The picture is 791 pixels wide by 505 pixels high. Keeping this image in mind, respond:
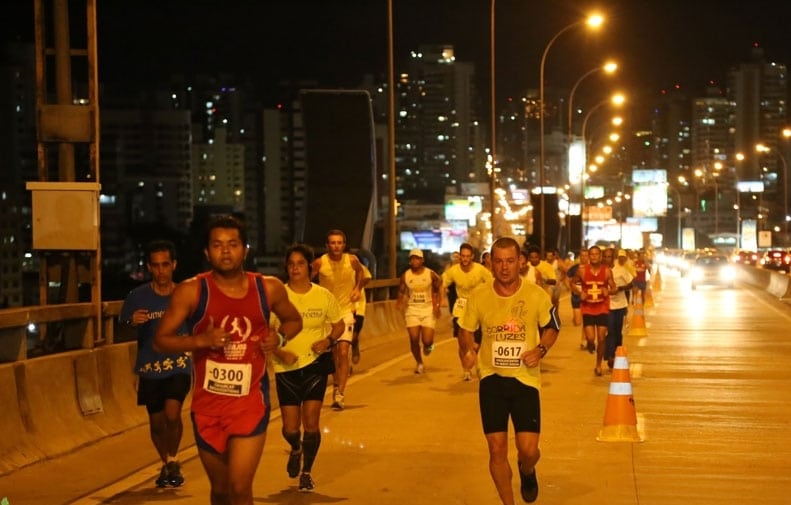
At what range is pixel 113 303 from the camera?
43.3 ft

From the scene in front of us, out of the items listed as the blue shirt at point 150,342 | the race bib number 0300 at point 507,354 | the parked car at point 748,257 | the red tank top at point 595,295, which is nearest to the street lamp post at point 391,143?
the red tank top at point 595,295

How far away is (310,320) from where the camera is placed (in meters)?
10.5

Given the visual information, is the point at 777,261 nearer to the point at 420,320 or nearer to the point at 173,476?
the point at 420,320

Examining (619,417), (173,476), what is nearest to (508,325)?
(173,476)

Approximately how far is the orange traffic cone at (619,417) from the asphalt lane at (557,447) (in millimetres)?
149

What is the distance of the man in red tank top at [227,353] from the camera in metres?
6.66

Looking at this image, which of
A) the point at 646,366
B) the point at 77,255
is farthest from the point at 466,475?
the point at 646,366

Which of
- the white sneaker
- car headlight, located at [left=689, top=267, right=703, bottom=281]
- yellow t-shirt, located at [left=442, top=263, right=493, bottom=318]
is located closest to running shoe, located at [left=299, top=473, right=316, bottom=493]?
the white sneaker

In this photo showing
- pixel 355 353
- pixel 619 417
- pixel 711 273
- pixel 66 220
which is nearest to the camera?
pixel 619 417

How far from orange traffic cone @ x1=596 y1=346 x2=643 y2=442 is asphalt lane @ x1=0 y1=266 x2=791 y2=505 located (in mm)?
149

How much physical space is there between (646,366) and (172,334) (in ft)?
46.5

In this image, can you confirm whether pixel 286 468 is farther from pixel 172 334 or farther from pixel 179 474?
pixel 172 334

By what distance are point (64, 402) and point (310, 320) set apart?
2.54 m

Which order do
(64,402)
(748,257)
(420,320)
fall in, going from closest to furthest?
(64,402)
(420,320)
(748,257)
